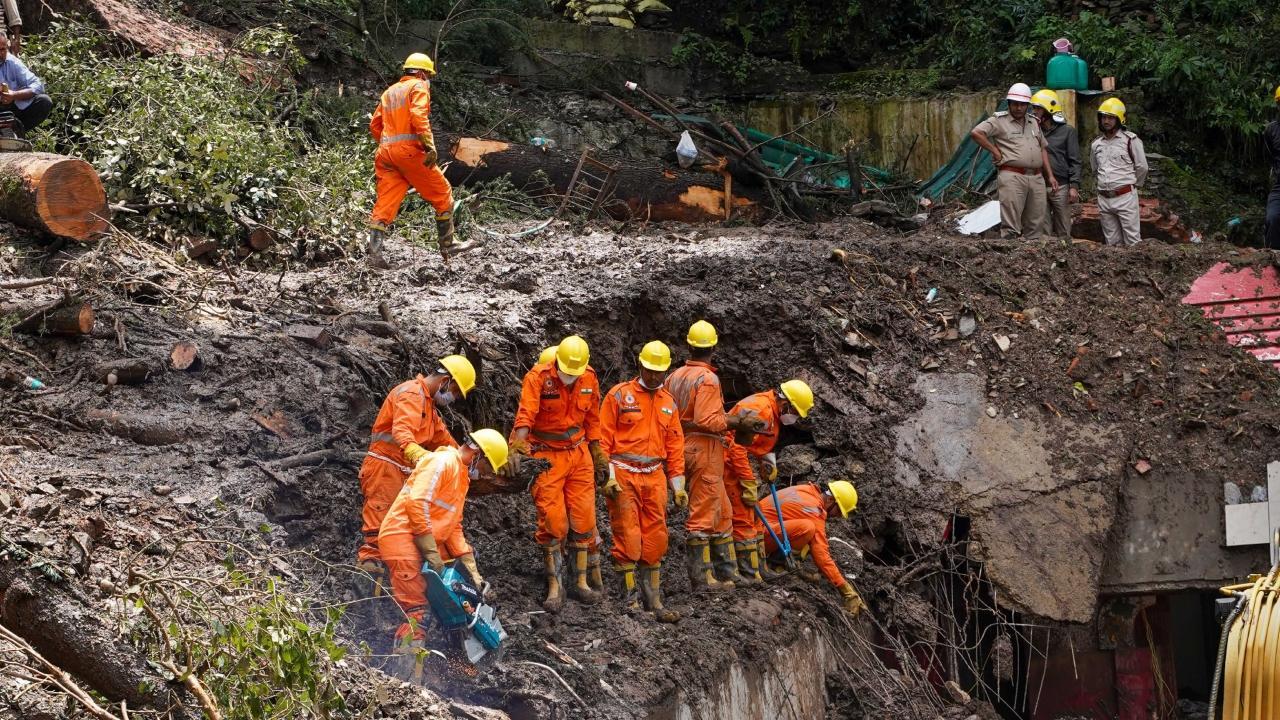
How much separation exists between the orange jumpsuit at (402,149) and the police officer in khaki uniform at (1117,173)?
5860 millimetres

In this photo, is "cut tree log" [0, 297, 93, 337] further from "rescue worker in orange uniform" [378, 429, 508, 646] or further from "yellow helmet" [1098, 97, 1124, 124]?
"yellow helmet" [1098, 97, 1124, 124]

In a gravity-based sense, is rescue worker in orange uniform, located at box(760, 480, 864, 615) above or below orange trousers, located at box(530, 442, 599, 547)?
below

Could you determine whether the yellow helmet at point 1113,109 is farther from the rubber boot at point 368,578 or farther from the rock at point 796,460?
the rubber boot at point 368,578

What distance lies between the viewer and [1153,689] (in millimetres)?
11141

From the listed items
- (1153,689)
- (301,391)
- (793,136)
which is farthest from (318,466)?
(793,136)

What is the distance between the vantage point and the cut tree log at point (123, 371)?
8281mm

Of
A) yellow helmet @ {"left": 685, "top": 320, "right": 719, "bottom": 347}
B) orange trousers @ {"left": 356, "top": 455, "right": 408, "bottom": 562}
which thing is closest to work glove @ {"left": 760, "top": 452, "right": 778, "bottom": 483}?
yellow helmet @ {"left": 685, "top": 320, "right": 719, "bottom": 347}

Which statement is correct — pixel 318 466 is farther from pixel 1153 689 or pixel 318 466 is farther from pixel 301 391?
pixel 1153 689

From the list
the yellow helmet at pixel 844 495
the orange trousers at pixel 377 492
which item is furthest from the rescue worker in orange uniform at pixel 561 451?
the yellow helmet at pixel 844 495

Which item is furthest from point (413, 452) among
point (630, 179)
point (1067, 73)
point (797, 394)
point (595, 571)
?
point (1067, 73)

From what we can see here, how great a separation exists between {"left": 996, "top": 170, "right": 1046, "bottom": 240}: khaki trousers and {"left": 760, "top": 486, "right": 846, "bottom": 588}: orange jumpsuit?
3745 mm

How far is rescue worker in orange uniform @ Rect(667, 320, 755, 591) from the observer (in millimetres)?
9367

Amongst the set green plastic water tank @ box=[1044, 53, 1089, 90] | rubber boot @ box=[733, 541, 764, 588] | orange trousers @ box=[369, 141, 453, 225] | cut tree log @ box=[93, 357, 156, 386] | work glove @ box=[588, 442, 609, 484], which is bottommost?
rubber boot @ box=[733, 541, 764, 588]

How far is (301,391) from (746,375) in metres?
4.01
